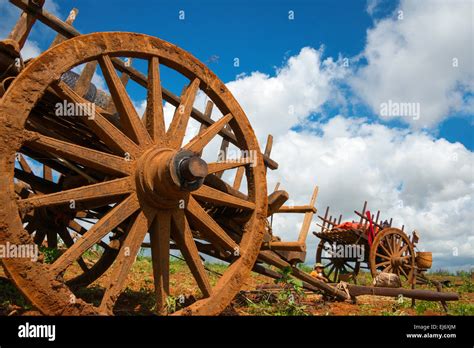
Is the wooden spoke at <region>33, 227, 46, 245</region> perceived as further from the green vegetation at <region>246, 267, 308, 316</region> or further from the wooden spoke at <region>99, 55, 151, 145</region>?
the green vegetation at <region>246, 267, 308, 316</region>

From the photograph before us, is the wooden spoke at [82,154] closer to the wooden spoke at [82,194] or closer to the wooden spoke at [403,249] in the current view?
the wooden spoke at [82,194]

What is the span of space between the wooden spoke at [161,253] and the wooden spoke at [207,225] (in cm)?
26

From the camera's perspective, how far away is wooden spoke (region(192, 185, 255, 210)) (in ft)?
13.6

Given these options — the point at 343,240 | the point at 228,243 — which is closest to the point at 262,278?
the point at 343,240

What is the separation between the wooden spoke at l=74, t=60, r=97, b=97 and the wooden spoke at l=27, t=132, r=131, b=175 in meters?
0.70

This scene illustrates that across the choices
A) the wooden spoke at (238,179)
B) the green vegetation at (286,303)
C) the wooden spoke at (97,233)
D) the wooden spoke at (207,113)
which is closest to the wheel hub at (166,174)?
the wooden spoke at (97,233)

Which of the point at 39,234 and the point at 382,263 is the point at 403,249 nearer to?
the point at 382,263

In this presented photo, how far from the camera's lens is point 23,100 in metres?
2.95

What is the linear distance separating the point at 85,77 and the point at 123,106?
0.47m

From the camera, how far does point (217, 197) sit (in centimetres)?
427

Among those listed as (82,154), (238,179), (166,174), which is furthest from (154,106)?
(238,179)

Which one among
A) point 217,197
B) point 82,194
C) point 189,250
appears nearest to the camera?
point 82,194
